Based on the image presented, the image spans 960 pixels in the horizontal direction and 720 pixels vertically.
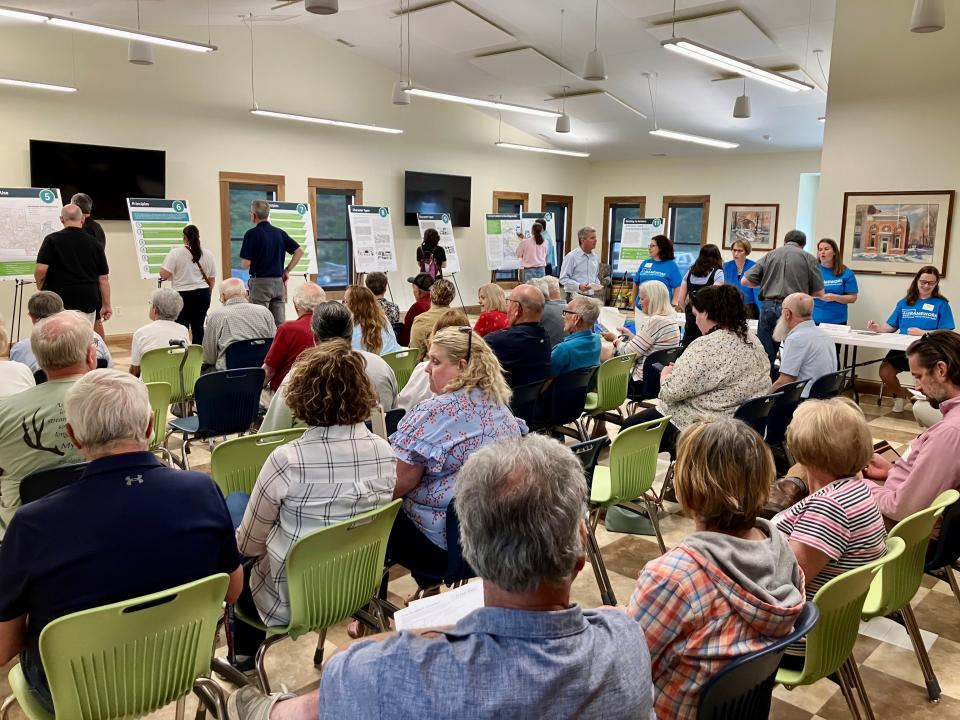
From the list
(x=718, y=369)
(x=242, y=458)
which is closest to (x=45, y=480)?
(x=242, y=458)

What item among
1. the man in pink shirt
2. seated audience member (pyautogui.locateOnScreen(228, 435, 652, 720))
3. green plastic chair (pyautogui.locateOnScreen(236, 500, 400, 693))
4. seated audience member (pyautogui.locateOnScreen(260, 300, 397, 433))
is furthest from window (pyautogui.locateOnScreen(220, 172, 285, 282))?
seated audience member (pyautogui.locateOnScreen(228, 435, 652, 720))

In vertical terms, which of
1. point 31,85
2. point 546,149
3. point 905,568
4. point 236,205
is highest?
point 546,149

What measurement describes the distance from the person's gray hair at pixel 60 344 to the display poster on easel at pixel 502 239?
1081 centimetres

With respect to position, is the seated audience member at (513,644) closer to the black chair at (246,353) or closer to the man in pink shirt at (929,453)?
the man in pink shirt at (929,453)

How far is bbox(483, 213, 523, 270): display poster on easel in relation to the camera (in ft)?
43.4

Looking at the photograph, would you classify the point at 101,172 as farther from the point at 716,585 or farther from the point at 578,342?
the point at 716,585

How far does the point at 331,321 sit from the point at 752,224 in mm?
11816

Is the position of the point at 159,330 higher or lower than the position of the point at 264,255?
lower

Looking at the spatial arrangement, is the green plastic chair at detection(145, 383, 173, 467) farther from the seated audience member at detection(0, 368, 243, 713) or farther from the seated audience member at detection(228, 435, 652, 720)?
the seated audience member at detection(228, 435, 652, 720)

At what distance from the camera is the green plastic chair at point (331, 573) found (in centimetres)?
198

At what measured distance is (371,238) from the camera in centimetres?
1116

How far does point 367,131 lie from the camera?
38.6 feet

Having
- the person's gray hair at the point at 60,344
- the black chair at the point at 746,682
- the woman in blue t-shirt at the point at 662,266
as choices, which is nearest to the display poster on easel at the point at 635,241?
the woman in blue t-shirt at the point at 662,266

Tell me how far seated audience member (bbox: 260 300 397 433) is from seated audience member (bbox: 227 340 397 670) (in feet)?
3.34
